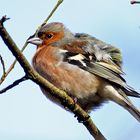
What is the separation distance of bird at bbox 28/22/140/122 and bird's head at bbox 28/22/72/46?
0.33 meters

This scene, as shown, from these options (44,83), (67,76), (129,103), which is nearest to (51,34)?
(67,76)

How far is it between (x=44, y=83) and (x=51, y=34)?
2.63 m

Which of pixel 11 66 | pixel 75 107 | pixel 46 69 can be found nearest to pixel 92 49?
pixel 46 69

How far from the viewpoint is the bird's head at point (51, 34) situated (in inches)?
252

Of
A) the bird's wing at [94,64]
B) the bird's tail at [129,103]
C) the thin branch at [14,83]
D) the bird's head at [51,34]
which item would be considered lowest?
the bird's tail at [129,103]

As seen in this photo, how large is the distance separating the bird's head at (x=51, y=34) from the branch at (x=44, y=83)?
1946 millimetres

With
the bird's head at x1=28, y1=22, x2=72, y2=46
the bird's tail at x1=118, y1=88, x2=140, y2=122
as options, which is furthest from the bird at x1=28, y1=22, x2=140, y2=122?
the bird's head at x1=28, y1=22, x2=72, y2=46

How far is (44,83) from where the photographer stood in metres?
3.99

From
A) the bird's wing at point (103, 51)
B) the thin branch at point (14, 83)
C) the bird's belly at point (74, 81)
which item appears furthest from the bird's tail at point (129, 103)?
the thin branch at point (14, 83)

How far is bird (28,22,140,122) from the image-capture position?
18.1 ft

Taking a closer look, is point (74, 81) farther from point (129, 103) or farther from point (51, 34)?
point (51, 34)

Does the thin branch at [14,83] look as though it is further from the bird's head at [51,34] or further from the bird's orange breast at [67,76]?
the bird's head at [51,34]

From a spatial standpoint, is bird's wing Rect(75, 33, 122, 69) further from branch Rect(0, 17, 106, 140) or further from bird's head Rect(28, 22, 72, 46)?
branch Rect(0, 17, 106, 140)

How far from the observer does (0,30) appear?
3189mm
